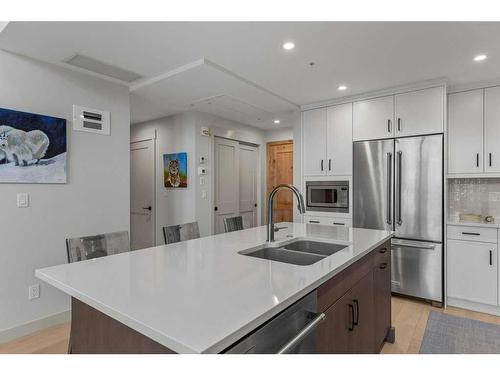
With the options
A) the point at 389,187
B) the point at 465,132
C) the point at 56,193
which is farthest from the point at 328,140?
the point at 56,193

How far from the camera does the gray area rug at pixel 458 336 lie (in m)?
2.31

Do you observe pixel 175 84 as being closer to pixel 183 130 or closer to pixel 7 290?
pixel 183 130

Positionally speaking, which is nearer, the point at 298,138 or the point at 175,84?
the point at 175,84

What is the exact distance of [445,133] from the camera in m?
3.13

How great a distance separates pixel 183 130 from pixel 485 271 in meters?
4.18

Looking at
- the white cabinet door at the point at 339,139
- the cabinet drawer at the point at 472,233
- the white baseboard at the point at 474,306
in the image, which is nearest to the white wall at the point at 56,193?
the white cabinet door at the point at 339,139

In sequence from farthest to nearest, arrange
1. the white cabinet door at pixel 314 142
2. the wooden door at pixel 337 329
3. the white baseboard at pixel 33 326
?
1. the white cabinet door at pixel 314 142
2. the white baseboard at pixel 33 326
3. the wooden door at pixel 337 329

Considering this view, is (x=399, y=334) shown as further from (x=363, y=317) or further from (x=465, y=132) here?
(x=465, y=132)

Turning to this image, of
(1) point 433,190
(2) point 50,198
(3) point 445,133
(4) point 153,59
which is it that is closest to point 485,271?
(1) point 433,190

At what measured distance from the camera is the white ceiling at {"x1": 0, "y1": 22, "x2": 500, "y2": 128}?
2127mm

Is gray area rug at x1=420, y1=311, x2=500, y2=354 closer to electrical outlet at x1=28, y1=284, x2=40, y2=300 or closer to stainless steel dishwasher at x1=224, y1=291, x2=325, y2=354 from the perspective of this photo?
stainless steel dishwasher at x1=224, y1=291, x2=325, y2=354

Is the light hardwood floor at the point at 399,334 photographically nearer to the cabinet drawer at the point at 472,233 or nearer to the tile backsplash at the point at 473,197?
the cabinet drawer at the point at 472,233

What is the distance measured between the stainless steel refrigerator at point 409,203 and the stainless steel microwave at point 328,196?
9.5 inches

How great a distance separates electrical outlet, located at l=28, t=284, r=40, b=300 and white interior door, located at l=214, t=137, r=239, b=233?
2.58 m
